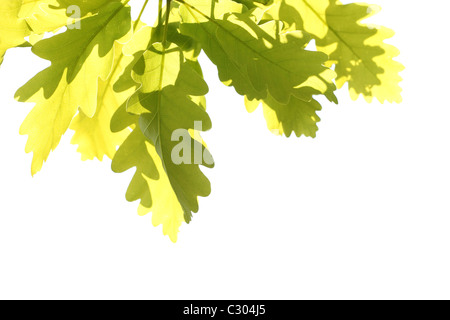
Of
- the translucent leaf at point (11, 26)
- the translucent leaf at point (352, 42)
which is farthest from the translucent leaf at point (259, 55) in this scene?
the translucent leaf at point (11, 26)

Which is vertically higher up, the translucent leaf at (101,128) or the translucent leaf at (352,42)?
the translucent leaf at (352,42)

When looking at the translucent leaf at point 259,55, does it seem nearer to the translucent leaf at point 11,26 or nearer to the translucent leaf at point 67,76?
the translucent leaf at point 67,76

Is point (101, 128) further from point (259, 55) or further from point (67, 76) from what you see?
point (259, 55)

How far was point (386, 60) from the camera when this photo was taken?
871 millimetres

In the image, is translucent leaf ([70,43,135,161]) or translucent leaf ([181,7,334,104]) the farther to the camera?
translucent leaf ([70,43,135,161])

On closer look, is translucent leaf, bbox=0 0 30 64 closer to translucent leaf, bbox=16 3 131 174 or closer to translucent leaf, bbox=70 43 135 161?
translucent leaf, bbox=16 3 131 174

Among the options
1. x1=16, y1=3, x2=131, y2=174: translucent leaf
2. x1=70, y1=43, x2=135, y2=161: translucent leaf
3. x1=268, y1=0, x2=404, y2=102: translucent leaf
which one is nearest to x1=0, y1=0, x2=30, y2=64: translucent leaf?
x1=16, y1=3, x2=131, y2=174: translucent leaf

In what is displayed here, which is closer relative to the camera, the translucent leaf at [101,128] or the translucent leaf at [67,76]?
the translucent leaf at [67,76]

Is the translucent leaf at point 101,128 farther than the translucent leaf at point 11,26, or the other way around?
the translucent leaf at point 101,128

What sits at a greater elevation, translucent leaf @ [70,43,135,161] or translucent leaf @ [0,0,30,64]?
translucent leaf @ [0,0,30,64]

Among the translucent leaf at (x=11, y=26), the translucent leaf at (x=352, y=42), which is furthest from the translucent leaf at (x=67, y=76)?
the translucent leaf at (x=352, y=42)

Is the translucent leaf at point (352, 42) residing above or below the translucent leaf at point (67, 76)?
above

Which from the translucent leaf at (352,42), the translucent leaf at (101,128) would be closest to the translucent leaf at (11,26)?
the translucent leaf at (101,128)

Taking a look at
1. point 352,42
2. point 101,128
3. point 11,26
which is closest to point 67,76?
point 11,26
